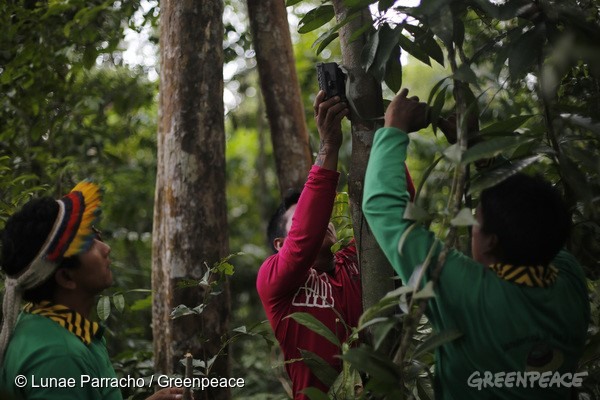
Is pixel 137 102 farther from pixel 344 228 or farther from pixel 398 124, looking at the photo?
pixel 398 124

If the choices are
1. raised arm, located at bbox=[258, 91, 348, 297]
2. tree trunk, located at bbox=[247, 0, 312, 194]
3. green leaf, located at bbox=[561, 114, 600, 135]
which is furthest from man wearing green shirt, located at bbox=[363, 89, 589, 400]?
tree trunk, located at bbox=[247, 0, 312, 194]

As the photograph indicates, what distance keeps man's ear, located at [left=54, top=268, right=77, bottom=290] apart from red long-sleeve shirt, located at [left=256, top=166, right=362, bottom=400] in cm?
75

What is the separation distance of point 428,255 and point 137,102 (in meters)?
4.40

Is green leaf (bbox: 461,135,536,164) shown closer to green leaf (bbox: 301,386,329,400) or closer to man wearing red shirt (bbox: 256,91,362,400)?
man wearing red shirt (bbox: 256,91,362,400)

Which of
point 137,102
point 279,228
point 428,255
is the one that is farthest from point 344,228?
point 137,102

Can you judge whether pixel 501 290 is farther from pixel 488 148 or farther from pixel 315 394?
pixel 315 394

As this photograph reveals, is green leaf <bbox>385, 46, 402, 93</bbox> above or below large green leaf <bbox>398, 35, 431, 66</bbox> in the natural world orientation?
below

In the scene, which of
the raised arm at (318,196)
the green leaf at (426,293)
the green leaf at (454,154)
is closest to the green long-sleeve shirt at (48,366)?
the raised arm at (318,196)

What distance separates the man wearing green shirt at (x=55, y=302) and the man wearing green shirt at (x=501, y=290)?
38.2 inches

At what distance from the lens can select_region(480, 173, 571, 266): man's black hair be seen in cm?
177

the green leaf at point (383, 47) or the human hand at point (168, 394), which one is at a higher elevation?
the green leaf at point (383, 47)

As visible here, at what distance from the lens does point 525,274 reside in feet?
5.82

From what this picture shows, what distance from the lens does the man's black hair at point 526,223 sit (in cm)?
177

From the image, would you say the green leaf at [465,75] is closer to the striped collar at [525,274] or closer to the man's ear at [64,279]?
the striped collar at [525,274]
